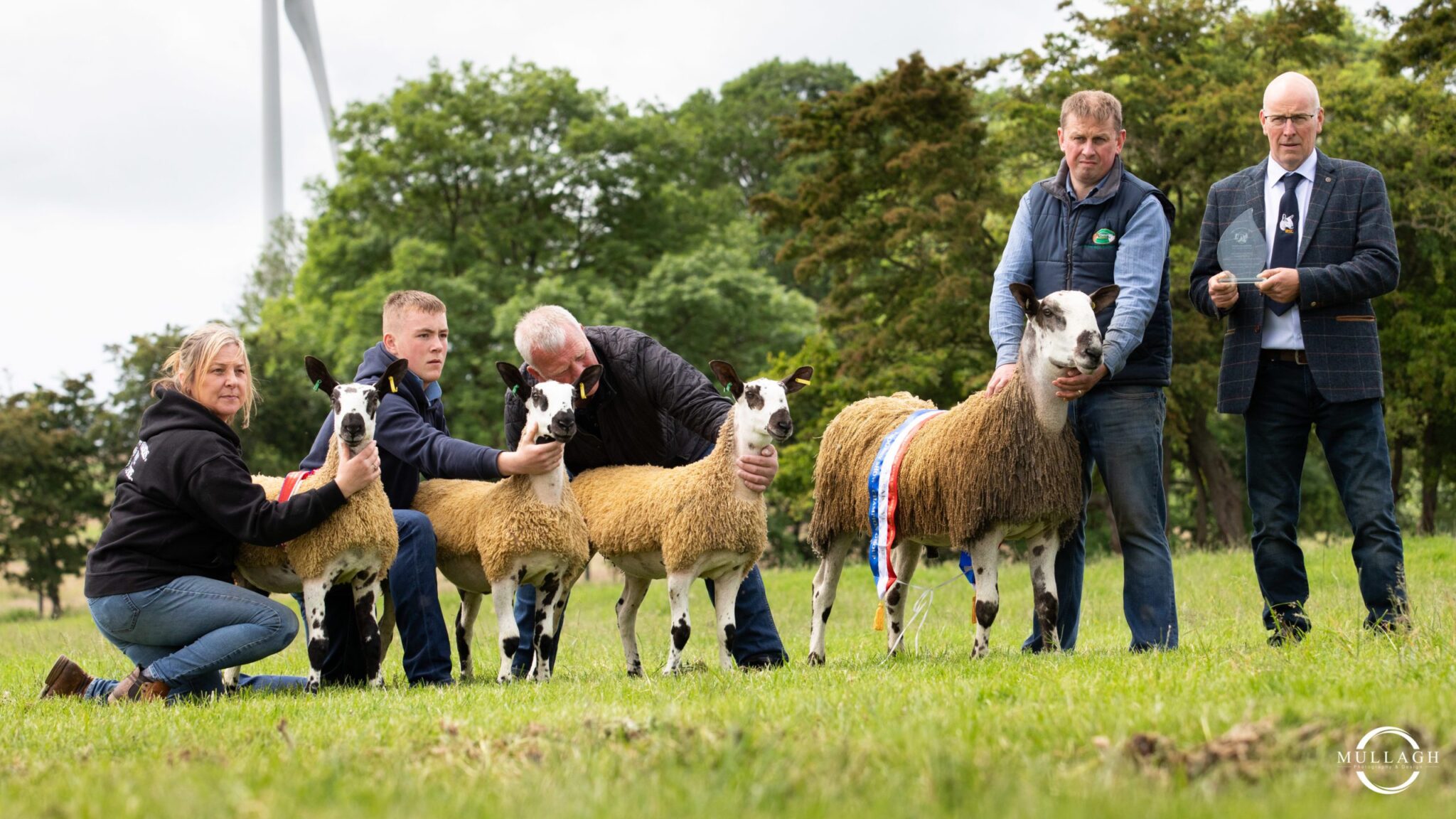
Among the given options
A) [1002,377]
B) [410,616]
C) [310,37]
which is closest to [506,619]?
[410,616]

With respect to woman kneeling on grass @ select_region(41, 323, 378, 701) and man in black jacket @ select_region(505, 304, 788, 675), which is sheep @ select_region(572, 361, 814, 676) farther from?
woman kneeling on grass @ select_region(41, 323, 378, 701)

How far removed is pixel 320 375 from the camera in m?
7.71

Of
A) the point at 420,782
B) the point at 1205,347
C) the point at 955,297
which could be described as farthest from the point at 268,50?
the point at 420,782

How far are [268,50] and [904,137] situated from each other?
882 inches

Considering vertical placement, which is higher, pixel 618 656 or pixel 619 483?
pixel 619 483

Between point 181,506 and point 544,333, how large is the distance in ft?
7.63

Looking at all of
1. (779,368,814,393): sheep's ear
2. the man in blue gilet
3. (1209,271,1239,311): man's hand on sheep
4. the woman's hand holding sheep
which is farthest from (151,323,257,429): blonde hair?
(1209,271,1239,311): man's hand on sheep

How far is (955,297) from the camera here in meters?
23.9

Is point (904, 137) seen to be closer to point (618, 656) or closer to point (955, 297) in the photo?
point (955, 297)

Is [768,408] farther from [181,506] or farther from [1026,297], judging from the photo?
[181,506]

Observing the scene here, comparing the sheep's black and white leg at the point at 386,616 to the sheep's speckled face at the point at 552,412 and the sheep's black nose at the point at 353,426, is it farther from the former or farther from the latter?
the sheep's speckled face at the point at 552,412

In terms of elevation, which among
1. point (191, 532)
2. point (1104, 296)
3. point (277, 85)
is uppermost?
point (277, 85)

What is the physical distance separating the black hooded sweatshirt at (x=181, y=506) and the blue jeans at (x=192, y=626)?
0.10 m

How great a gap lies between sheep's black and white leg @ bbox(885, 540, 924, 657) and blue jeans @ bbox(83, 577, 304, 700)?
3.67 meters
